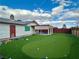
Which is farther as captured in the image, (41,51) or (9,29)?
(9,29)

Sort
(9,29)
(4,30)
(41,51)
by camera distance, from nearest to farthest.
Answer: (41,51)
(4,30)
(9,29)

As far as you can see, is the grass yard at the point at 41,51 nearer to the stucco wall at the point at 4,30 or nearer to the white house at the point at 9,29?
the stucco wall at the point at 4,30

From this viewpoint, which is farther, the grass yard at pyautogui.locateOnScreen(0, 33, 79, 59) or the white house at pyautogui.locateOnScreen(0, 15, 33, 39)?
the white house at pyautogui.locateOnScreen(0, 15, 33, 39)

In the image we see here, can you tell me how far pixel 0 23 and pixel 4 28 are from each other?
3.72 ft

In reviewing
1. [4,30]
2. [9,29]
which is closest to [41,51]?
[4,30]

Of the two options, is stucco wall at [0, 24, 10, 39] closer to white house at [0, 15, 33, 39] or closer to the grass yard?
white house at [0, 15, 33, 39]

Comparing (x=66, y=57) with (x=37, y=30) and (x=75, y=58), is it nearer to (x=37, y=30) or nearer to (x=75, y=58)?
(x=75, y=58)

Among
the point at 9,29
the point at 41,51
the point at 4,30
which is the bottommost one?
the point at 41,51

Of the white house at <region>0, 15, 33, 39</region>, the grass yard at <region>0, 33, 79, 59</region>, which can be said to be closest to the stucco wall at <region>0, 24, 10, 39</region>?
the white house at <region>0, 15, 33, 39</region>

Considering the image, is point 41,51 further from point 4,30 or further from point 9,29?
point 9,29

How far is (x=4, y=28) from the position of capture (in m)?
15.8

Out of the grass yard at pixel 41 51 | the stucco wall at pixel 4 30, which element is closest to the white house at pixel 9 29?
the stucco wall at pixel 4 30

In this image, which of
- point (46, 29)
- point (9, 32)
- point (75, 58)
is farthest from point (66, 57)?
point (46, 29)

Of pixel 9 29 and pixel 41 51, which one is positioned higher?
pixel 9 29
